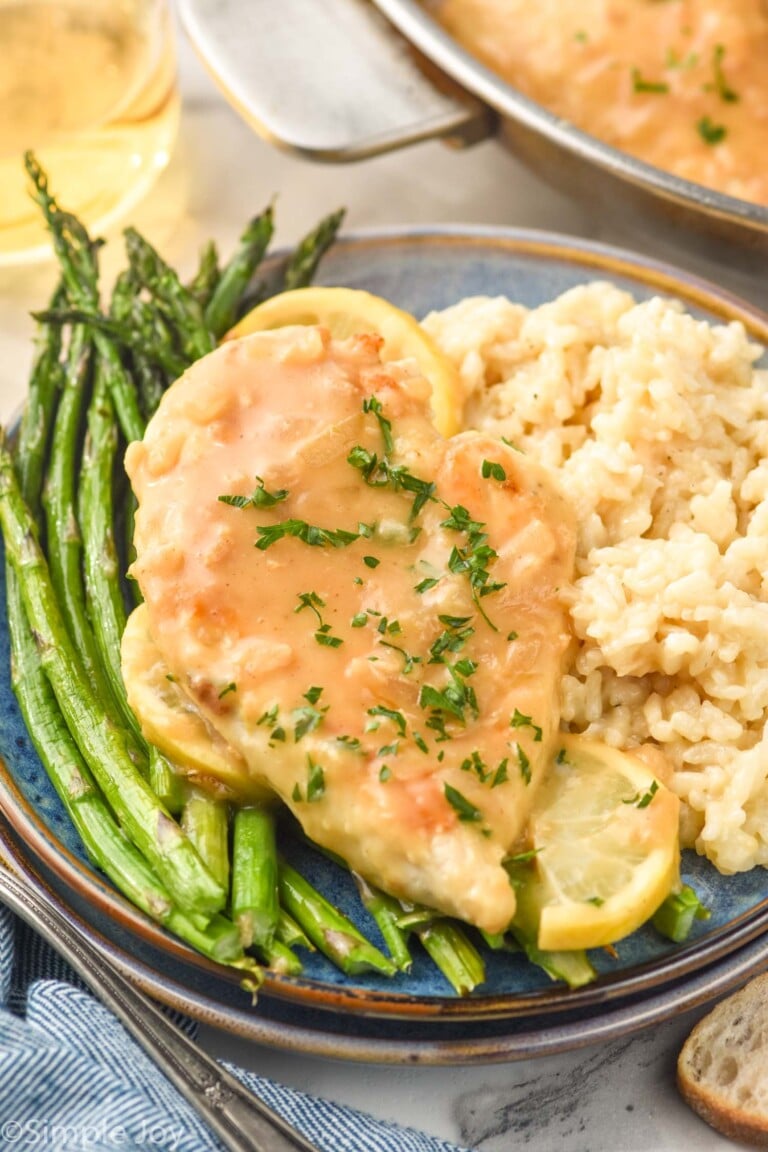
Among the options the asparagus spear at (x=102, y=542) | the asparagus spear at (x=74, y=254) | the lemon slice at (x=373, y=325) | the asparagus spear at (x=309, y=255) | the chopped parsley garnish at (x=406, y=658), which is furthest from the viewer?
the asparagus spear at (x=309, y=255)

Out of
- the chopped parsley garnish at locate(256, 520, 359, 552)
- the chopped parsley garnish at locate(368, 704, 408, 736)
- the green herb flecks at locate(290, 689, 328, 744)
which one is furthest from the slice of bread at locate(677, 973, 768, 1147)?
the chopped parsley garnish at locate(256, 520, 359, 552)

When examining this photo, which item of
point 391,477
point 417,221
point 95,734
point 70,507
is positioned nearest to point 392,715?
point 391,477

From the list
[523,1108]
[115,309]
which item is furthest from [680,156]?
[523,1108]

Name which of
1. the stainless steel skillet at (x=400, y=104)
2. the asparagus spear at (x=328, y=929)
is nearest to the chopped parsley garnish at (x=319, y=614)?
the asparagus spear at (x=328, y=929)

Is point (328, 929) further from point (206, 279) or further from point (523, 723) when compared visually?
point (206, 279)

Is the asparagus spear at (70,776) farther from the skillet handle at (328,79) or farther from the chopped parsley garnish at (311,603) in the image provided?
the skillet handle at (328,79)

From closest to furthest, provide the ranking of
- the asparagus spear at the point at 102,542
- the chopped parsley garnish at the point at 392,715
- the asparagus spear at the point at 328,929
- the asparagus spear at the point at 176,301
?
1. the asparagus spear at the point at 328,929
2. the chopped parsley garnish at the point at 392,715
3. the asparagus spear at the point at 102,542
4. the asparagus spear at the point at 176,301

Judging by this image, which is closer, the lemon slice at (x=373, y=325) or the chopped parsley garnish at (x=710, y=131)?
the lemon slice at (x=373, y=325)
